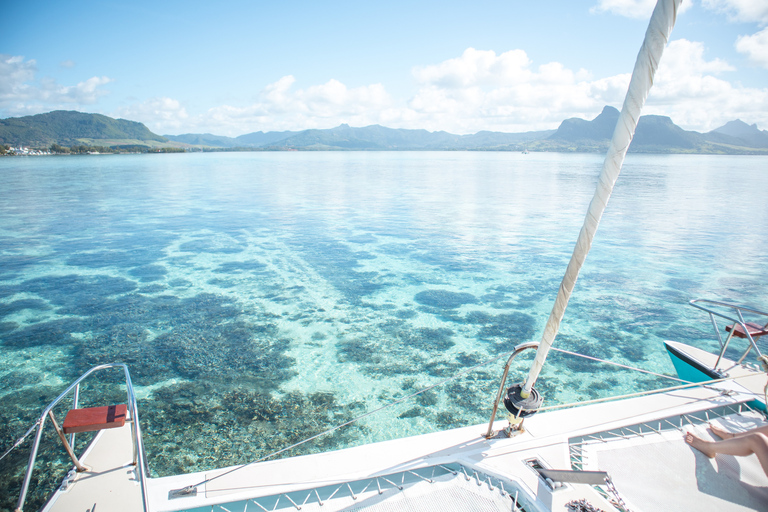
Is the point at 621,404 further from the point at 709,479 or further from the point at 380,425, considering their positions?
the point at 380,425

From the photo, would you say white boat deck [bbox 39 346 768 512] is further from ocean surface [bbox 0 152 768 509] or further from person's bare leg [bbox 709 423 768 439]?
ocean surface [bbox 0 152 768 509]

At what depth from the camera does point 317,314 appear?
13.0 m

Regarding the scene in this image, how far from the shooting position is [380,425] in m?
8.15

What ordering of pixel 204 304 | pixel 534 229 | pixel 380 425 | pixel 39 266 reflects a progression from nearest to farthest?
pixel 380 425
pixel 204 304
pixel 39 266
pixel 534 229

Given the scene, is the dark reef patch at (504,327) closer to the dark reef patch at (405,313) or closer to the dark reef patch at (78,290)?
the dark reef patch at (405,313)

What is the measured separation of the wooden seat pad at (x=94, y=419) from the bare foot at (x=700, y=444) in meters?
7.13

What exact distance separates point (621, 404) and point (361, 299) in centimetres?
976

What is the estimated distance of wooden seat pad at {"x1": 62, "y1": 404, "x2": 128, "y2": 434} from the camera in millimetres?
4555

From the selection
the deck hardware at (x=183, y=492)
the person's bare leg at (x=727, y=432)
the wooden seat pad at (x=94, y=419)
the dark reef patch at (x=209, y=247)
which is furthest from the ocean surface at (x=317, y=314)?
the person's bare leg at (x=727, y=432)

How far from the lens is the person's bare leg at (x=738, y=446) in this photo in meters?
4.29

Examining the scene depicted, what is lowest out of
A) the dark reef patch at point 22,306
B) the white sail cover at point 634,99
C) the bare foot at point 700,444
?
the dark reef patch at point 22,306

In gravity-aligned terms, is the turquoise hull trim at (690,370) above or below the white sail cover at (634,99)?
below

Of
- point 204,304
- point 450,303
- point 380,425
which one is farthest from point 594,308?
point 204,304

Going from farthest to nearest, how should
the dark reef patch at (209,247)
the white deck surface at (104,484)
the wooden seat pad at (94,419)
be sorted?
the dark reef patch at (209,247) → the wooden seat pad at (94,419) → the white deck surface at (104,484)
